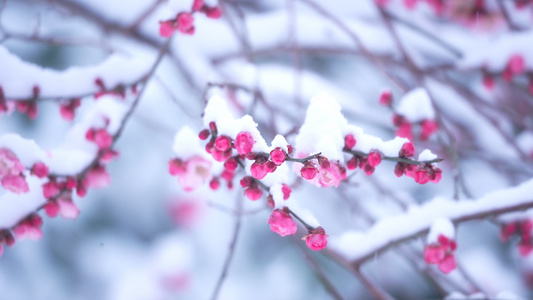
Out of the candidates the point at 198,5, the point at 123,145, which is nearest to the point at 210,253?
the point at 123,145

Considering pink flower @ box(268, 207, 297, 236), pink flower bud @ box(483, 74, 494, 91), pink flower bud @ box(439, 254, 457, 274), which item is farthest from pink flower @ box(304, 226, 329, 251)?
pink flower bud @ box(483, 74, 494, 91)

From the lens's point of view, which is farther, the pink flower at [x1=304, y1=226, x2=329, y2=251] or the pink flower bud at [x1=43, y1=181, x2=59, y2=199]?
the pink flower bud at [x1=43, y1=181, x2=59, y2=199]

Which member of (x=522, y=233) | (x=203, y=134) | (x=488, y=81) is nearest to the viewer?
(x=203, y=134)

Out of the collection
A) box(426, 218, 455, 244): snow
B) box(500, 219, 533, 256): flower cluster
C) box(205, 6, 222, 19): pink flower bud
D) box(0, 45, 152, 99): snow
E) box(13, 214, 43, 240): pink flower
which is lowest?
box(13, 214, 43, 240): pink flower

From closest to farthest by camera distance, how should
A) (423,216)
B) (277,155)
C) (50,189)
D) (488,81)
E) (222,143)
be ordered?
(277,155), (222,143), (50,189), (423,216), (488,81)

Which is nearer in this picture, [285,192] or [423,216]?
[285,192]

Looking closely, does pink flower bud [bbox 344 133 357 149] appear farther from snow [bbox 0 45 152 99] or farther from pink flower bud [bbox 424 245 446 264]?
snow [bbox 0 45 152 99]

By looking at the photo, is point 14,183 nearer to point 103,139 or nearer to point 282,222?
point 103,139

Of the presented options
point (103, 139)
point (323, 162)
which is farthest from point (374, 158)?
point (103, 139)
